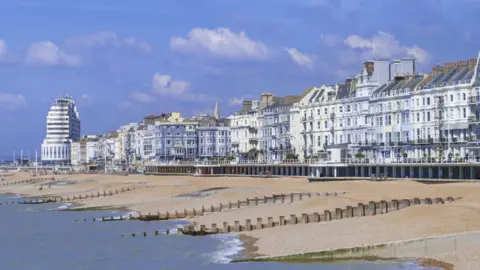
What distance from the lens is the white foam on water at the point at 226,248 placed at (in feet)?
116

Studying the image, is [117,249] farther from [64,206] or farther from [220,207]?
[64,206]

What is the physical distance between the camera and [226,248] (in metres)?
38.5

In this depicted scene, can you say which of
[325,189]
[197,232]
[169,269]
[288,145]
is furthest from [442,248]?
[288,145]

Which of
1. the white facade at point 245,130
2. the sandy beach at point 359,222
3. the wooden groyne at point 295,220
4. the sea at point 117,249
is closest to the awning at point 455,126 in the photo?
the sandy beach at point 359,222

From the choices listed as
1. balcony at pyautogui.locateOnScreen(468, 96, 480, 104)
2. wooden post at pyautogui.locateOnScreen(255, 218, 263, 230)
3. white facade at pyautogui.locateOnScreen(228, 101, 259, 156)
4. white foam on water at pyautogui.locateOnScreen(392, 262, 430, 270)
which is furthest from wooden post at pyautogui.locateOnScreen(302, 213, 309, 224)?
white facade at pyautogui.locateOnScreen(228, 101, 259, 156)

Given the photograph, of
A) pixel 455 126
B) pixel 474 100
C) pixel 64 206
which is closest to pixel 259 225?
pixel 64 206

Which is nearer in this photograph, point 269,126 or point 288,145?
point 288,145

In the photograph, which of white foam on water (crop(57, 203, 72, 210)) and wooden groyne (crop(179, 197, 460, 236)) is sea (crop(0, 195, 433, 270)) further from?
white foam on water (crop(57, 203, 72, 210))

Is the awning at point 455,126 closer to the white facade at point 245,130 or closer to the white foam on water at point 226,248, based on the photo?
the white foam on water at point 226,248

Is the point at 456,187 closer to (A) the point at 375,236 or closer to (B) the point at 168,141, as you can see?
(A) the point at 375,236

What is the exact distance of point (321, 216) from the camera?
147 ft

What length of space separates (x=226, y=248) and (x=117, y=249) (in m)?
6.50

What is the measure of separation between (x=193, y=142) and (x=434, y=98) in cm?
9247

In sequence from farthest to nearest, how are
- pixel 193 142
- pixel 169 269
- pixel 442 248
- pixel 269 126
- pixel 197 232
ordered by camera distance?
1. pixel 193 142
2. pixel 269 126
3. pixel 197 232
4. pixel 169 269
5. pixel 442 248
